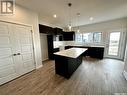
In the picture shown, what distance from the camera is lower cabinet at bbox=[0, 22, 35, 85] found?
2412 millimetres

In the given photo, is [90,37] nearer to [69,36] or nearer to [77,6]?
[69,36]

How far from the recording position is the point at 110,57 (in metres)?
5.33

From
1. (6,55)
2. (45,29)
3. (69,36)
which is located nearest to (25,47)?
(6,55)

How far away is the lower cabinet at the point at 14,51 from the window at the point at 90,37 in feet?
15.5

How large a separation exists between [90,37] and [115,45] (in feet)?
6.32

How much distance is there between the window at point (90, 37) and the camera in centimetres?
578

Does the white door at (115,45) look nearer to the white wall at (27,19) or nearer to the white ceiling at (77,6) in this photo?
the white ceiling at (77,6)

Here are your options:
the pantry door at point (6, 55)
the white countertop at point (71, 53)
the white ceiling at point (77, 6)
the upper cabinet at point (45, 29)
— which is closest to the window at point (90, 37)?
the white ceiling at point (77, 6)

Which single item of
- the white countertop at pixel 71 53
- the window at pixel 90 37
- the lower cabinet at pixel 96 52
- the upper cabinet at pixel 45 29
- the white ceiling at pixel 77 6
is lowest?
the lower cabinet at pixel 96 52

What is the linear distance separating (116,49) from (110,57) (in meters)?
0.72

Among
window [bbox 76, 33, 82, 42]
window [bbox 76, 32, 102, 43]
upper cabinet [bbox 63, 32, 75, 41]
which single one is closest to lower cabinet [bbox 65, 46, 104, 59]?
window [bbox 76, 32, 102, 43]

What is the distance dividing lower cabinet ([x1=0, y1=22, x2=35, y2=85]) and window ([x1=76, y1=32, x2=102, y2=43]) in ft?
15.5

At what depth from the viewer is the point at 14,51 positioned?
271cm

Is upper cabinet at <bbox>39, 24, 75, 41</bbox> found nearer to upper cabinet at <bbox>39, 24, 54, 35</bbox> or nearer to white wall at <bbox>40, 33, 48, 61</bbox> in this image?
upper cabinet at <bbox>39, 24, 54, 35</bbox>
